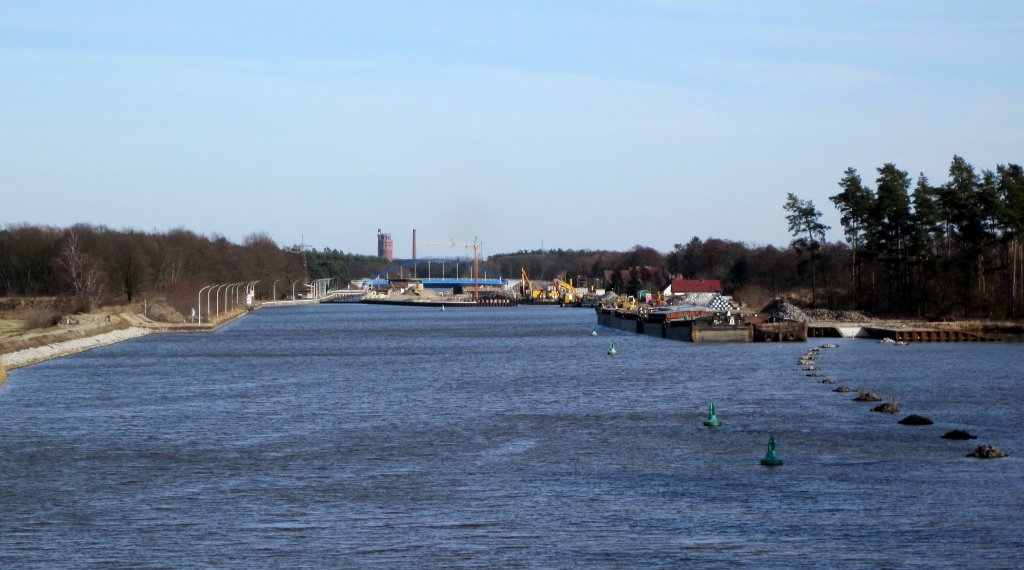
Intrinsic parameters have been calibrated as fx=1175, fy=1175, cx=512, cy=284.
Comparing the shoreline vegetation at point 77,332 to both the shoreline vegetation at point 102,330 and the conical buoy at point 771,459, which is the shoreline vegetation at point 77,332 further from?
the conical buoy at point 771,459

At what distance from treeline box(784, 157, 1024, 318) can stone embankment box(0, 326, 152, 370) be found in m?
58.3

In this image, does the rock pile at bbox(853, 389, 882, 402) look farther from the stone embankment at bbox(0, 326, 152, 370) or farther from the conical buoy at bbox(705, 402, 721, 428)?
the stone embankment at bbox(0, 326, 152, 370)

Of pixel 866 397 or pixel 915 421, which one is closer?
pixel 915 421

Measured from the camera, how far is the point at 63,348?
69.5 meters

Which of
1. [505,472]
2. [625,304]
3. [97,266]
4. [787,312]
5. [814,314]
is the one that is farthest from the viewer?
[625,304]

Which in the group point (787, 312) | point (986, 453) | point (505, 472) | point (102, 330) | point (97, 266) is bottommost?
point (505, 472)

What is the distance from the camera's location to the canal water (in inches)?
727

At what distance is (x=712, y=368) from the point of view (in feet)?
186

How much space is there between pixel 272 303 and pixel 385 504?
177m

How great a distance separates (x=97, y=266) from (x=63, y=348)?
47479mm

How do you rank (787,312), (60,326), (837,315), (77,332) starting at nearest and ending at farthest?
(77,332) → (60,326) → (787,312) → (837,315)

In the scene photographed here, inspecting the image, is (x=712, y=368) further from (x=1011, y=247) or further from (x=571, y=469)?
(x=1011, y=247)

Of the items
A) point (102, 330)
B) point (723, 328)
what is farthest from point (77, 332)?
point (723, 328)

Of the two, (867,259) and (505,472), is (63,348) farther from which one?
(867,259)
